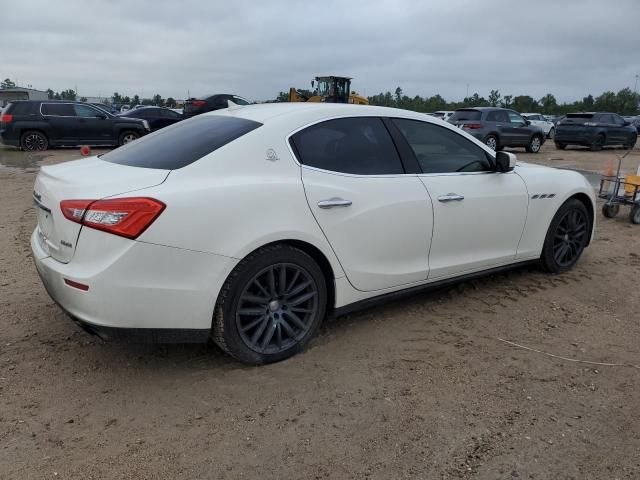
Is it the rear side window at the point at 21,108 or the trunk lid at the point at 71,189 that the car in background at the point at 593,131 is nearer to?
the rear side window at the point at 21,108

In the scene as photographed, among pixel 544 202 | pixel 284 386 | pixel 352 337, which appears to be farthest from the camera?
pixel 544 202

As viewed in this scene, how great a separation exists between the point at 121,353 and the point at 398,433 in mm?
1811

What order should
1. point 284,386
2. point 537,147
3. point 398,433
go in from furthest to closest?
point 537,147
point 284,386
point 398,433

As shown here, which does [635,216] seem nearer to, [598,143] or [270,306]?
[270,306]

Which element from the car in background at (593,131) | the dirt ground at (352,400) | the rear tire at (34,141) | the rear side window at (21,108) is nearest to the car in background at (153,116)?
the rear tire at (34,141)

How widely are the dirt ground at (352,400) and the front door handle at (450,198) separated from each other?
874 millimetres

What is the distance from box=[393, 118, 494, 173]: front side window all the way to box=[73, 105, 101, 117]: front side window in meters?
15.4

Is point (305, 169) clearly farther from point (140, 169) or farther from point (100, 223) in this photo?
point (100, 223)

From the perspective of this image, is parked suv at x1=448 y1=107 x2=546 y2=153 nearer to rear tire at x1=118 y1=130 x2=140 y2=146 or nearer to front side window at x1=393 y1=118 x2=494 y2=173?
rear tire at x1=118 y1=130 x2=140 y2=146

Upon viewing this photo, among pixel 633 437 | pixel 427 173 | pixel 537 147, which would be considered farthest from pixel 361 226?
pixel 537 147

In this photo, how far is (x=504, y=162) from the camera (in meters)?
4.20

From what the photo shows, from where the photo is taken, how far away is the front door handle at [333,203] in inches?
127

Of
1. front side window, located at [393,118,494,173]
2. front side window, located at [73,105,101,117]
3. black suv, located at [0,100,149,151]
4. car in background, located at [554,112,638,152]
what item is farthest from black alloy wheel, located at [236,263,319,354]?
car in background, located at [554,112,638,152]

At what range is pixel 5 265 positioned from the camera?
196 inches
